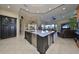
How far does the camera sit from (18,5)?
3.20 metres

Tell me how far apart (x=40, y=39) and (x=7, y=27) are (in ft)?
3.23

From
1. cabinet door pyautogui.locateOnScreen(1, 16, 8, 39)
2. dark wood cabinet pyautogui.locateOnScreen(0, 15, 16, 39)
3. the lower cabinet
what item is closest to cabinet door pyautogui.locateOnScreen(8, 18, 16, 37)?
dark wood cabinet pyautogui.locateOnScreen(0, 15, 16, 39)

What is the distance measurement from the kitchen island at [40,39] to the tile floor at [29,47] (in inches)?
3.9

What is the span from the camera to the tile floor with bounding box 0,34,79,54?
10.3ft

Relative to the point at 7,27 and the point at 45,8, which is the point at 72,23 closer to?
→ the point at 45,8

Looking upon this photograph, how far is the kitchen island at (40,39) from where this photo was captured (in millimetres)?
3183

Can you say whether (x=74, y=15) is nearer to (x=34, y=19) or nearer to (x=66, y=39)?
(x=66, y=39)

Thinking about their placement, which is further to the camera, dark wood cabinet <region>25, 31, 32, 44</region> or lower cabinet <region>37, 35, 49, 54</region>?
dark wood cabinet <region>25, 31, 32, 44</region>

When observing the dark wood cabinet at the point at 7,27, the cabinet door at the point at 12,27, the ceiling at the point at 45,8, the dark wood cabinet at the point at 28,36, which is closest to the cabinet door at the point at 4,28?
the dark wood cabinet at the point at 7,27

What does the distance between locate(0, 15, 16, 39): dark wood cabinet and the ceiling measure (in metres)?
0.28

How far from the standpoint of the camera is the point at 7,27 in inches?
134

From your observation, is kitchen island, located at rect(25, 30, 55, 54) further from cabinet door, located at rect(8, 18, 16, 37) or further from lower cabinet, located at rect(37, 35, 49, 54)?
cabinet door, located at rect(8, 18, 16, 37)

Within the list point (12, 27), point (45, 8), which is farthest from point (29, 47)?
point (45, 8)
